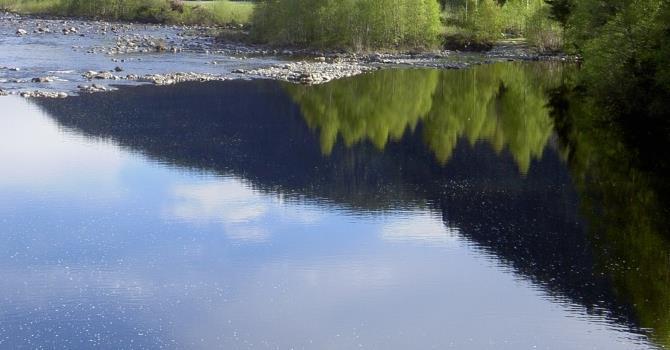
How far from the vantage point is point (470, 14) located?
94938mm

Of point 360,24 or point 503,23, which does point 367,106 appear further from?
point 503,23

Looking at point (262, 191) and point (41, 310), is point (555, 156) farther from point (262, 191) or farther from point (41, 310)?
point (41, 310)

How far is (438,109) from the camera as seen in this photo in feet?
166

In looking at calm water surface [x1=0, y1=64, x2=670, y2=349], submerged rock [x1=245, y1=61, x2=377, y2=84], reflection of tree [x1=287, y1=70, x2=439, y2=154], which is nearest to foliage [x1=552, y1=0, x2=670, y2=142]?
calm water surface [x1=0, y1=64, x2=670, y2=349]

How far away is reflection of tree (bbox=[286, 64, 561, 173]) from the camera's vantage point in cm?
4166

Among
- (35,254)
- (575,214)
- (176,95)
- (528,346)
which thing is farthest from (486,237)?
(176,95)

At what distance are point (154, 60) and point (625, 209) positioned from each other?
49.2 metres

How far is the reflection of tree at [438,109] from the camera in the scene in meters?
41.7

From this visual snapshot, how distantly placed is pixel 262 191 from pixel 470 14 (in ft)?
227

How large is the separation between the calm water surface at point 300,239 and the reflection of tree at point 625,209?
0.13 meters

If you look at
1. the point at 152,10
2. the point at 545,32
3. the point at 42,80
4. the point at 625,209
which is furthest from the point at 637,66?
the point at 152,10

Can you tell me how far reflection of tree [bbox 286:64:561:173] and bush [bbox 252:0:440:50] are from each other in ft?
48.1

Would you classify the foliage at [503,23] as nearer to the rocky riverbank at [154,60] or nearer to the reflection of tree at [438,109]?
the rocky riverbank at [154,60]

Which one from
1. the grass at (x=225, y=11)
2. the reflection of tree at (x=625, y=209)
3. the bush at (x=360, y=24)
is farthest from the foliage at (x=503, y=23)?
the reflection of tree at (x=625, y=209)
